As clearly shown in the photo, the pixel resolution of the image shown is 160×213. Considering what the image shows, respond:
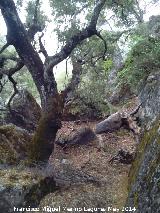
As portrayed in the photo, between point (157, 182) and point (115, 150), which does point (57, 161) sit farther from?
point (157, 182)

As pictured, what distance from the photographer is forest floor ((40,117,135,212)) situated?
801 cm

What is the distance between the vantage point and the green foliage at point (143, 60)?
378 inches

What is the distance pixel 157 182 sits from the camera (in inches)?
207

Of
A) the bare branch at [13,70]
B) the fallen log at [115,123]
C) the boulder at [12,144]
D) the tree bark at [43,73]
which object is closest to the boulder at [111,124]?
the fallen log at [115,123]

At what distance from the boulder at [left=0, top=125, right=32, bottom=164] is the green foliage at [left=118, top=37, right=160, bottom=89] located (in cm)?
402

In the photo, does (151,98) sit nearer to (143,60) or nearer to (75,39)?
(143,60)

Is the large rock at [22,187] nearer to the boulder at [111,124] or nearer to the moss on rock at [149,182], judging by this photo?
the moss on rock at [149,182]

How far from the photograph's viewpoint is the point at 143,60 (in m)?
9.82

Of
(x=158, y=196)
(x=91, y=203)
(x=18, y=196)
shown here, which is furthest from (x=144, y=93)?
(x=158, y=196)

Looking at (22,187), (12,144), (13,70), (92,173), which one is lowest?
(22,187)

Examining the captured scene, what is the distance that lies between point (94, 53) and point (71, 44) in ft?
15.3

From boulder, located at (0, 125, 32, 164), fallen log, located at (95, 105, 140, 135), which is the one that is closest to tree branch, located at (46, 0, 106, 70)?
boulder, located at (0, 125, 32, 164)

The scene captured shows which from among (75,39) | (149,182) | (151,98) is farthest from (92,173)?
(149,182)

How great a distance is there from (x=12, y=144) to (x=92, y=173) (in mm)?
2726
